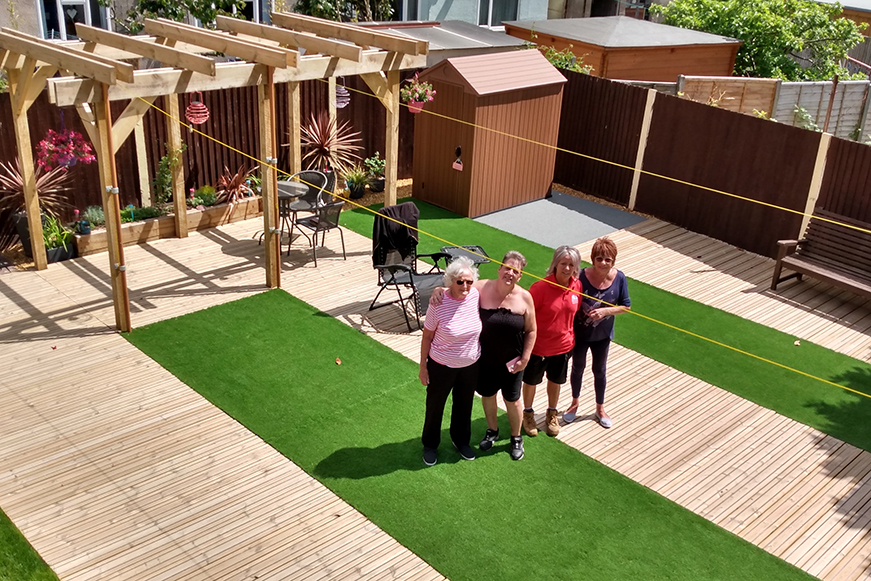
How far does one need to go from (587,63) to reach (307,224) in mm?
7942

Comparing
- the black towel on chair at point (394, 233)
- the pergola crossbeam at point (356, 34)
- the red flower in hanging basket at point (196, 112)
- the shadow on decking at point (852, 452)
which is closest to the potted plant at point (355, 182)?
the pergola crossbeam at point (356, 34)

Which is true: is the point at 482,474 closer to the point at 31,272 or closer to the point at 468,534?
the point at 468,534

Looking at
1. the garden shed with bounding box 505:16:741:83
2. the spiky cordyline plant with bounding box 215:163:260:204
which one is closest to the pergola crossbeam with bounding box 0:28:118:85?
the spiky cordyline plant with bounding box 215:163:260:204

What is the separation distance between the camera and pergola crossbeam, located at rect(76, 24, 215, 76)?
24.6 ft

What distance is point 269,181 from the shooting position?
337 inches

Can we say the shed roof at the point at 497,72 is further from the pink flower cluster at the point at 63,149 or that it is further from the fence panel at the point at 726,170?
the pink flower cluster at the point at 63,149

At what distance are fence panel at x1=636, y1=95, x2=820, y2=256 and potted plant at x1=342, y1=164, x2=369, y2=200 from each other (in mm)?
3993

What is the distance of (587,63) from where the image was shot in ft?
50.5

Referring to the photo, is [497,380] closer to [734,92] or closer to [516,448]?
[516,448]

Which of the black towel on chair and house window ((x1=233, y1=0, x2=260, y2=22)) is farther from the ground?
house window ((x1=233, y1=0, x2=260, y2=22))

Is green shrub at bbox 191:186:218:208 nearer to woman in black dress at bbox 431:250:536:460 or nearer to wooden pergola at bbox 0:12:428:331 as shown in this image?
wooden pergola at bbox 0:12:428:331

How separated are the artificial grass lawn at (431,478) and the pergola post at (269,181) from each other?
44.0 inches

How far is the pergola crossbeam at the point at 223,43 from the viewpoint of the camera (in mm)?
7984

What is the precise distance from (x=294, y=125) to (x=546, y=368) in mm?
5790
